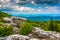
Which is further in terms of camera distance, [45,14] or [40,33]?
[45,14]

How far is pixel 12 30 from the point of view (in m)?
14.4

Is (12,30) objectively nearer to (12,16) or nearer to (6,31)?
(6,31)

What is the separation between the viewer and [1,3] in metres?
19.6

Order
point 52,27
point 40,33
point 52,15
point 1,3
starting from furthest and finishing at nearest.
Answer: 1. point 1,3
2. point 52,15
3. point 52,27
4. point 40,33

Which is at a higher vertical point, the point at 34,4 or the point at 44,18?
the point at 34,4

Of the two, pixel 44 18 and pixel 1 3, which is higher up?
pixel 1 3

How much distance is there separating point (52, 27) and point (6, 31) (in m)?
4.24

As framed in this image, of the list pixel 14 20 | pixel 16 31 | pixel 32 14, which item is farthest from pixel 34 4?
pixel 16 31

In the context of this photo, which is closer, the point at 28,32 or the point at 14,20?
the point at 28,32

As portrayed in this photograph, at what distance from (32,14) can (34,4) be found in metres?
0.92

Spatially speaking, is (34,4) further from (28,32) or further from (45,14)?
(28,32)

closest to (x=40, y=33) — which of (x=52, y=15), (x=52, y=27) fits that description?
(x=52, y=27)

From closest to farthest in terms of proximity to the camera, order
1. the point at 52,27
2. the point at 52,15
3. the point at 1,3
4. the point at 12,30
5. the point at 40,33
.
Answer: the point at 40,33 < the point at 12,30 < the point at 52,27 < the point at 52,15 < the point at 1,3

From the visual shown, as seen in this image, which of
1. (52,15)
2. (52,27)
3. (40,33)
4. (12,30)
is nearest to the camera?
(40,33)
